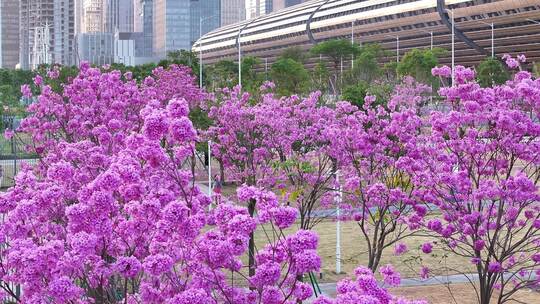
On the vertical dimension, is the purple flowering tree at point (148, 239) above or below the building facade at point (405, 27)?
below

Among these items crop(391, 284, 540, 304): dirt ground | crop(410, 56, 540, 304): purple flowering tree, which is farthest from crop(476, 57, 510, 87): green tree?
crop(410, 56, 540, 304): purple flowering tree

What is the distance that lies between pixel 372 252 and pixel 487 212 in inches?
127

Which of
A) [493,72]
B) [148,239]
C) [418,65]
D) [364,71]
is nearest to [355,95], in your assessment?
[493,72]

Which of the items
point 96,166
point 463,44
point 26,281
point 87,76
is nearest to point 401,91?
point 87,76

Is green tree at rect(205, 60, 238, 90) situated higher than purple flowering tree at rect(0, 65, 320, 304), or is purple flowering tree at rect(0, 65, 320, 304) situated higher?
green tree at rect(205, 60, 238, 90)

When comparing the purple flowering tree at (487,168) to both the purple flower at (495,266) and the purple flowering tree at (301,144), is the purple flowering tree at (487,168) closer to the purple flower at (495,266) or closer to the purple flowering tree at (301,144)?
the purple flower at (495,266)

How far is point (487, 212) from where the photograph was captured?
1362cm

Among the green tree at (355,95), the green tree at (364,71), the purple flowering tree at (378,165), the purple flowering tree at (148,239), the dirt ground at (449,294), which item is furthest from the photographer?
the green tree at (364,71)

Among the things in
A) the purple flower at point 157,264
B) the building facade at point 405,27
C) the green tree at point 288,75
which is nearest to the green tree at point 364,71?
the green tree at point 288,75

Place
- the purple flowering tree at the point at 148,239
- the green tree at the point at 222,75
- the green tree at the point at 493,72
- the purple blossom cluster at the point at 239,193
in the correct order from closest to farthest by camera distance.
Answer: the purple flowering tree at the point at 148,239, the purple blossom cluster at the point at 239,193, the green tree at the point at 493,72, the green tree at the point at 222,75

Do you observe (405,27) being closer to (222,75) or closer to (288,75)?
(288,75)

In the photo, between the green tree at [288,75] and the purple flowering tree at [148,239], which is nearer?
the purple flowering tree at [148,239]

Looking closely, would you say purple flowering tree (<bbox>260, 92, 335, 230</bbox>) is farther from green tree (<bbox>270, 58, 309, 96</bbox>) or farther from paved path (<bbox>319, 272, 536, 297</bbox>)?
green tree (<bbox>270, 58, 309, 96</bbox>)

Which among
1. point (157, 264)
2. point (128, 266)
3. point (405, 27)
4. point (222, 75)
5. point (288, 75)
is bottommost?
point (128, 266)
